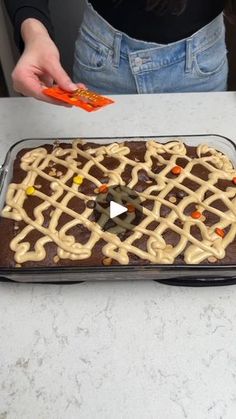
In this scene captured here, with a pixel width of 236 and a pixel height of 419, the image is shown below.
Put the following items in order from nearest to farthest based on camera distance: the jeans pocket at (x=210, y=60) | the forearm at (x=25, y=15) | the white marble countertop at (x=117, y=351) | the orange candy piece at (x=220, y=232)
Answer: the white marble countertop at (x=117, y=351) < the orange candy piece at (x=220, y=232) < the forearm at (x=25, y=15) < the jeans pocket at (x=210, y=60)

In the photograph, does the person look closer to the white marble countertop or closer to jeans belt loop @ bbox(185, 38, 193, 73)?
jeans belt loop @ bbox(185, 38, 193, 73)

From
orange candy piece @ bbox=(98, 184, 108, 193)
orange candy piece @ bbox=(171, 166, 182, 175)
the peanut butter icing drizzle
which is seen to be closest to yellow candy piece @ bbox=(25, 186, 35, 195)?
the peanut butter icing drizzle

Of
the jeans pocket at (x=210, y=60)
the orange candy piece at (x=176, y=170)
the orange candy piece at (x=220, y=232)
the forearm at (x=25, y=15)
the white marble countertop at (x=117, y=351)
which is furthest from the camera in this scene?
the jeans pocket at (x=210, y=60)

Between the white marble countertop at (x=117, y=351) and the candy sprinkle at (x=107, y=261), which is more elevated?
the candy sprinkle at (x=107, y=261)

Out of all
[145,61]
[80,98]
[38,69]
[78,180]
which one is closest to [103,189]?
[78,180]

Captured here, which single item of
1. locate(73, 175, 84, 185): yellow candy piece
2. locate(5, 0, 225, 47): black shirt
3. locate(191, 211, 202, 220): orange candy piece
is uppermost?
locate(5, 0, 225, 47): black shirt

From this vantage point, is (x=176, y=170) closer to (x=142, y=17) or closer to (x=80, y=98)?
(x=80, y=98)

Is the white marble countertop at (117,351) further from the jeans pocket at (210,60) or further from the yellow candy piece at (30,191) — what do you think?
the jeans pocket at (210,60)

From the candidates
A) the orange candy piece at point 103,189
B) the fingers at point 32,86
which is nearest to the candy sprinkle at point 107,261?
the orange candy piece at point 103,189
